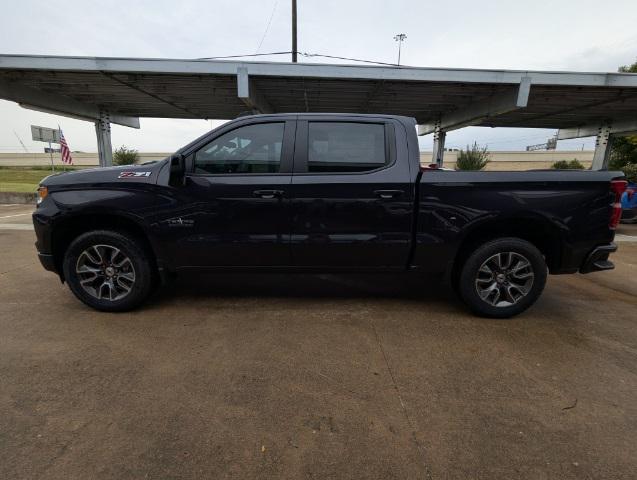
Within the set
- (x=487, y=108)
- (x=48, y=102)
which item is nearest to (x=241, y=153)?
(x=487, y=108)

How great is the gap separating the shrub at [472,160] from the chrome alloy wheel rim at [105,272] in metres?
16.8

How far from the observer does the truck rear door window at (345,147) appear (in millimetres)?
3623

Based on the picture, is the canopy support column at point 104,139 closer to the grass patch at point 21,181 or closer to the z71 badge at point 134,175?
the grass patch at point 21,181

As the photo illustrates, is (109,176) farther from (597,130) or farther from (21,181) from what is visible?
(21,181)

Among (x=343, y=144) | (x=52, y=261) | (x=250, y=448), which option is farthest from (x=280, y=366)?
(x=52, y=261)

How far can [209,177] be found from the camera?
3615 millimetres

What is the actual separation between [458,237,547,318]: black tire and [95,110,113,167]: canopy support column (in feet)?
56.4

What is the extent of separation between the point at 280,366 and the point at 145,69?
401 inches

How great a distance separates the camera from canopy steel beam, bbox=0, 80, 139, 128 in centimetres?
1216

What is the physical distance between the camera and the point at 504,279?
3.77 meters

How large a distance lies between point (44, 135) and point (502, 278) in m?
21.6

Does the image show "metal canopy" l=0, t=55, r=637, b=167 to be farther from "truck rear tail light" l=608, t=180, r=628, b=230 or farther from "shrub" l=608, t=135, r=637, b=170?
"truck rear tail light" l=608, t=180, r=628, b=230

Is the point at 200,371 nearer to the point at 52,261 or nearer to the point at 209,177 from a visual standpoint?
the point at 209,177

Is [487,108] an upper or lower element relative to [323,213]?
upper
